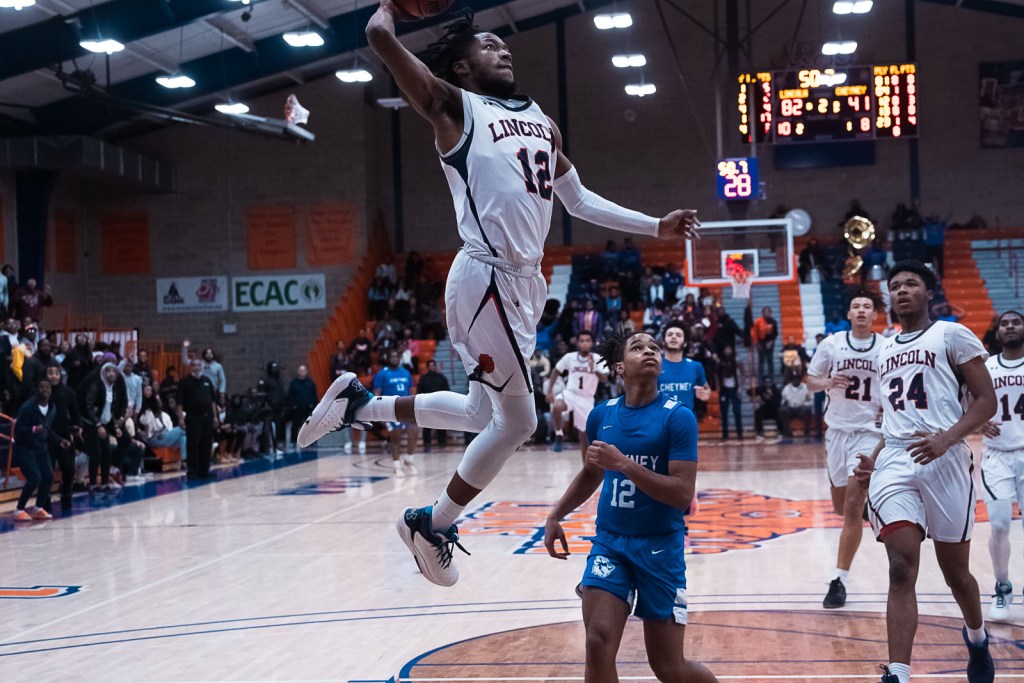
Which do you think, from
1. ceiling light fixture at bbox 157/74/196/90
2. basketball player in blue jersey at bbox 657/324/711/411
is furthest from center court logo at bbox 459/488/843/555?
ceiling light fixture at bbox 157/74/196/90

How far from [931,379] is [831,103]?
17.7 m

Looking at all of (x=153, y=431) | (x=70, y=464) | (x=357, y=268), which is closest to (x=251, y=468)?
(x=153, y=431)

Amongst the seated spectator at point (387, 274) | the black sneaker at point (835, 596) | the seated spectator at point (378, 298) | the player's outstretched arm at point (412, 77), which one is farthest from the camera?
the seated spectator at point (387, 274)

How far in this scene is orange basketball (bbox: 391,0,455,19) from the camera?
411 cm

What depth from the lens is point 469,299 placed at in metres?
4.26

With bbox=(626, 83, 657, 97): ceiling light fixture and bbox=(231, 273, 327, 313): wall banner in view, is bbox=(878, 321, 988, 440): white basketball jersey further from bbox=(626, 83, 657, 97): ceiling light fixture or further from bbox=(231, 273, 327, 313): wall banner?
bbox=(231, 273, 327, 313): wall banner

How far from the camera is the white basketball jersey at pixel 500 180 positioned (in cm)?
420

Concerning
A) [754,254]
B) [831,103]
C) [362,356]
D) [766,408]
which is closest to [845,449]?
[754,254]

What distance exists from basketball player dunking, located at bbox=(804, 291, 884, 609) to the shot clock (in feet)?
41.5

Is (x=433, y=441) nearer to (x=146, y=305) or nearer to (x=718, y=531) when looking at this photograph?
(x=146, y=305)

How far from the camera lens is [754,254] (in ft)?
68.3

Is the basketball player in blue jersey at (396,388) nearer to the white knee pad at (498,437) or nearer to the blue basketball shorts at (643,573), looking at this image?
the blue basketball shorts at (643,573)

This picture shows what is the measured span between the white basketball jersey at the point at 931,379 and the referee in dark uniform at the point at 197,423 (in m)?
13.9

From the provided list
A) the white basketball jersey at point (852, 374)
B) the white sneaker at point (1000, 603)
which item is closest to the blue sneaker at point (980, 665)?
the white sneaker at point (1000, 603)
